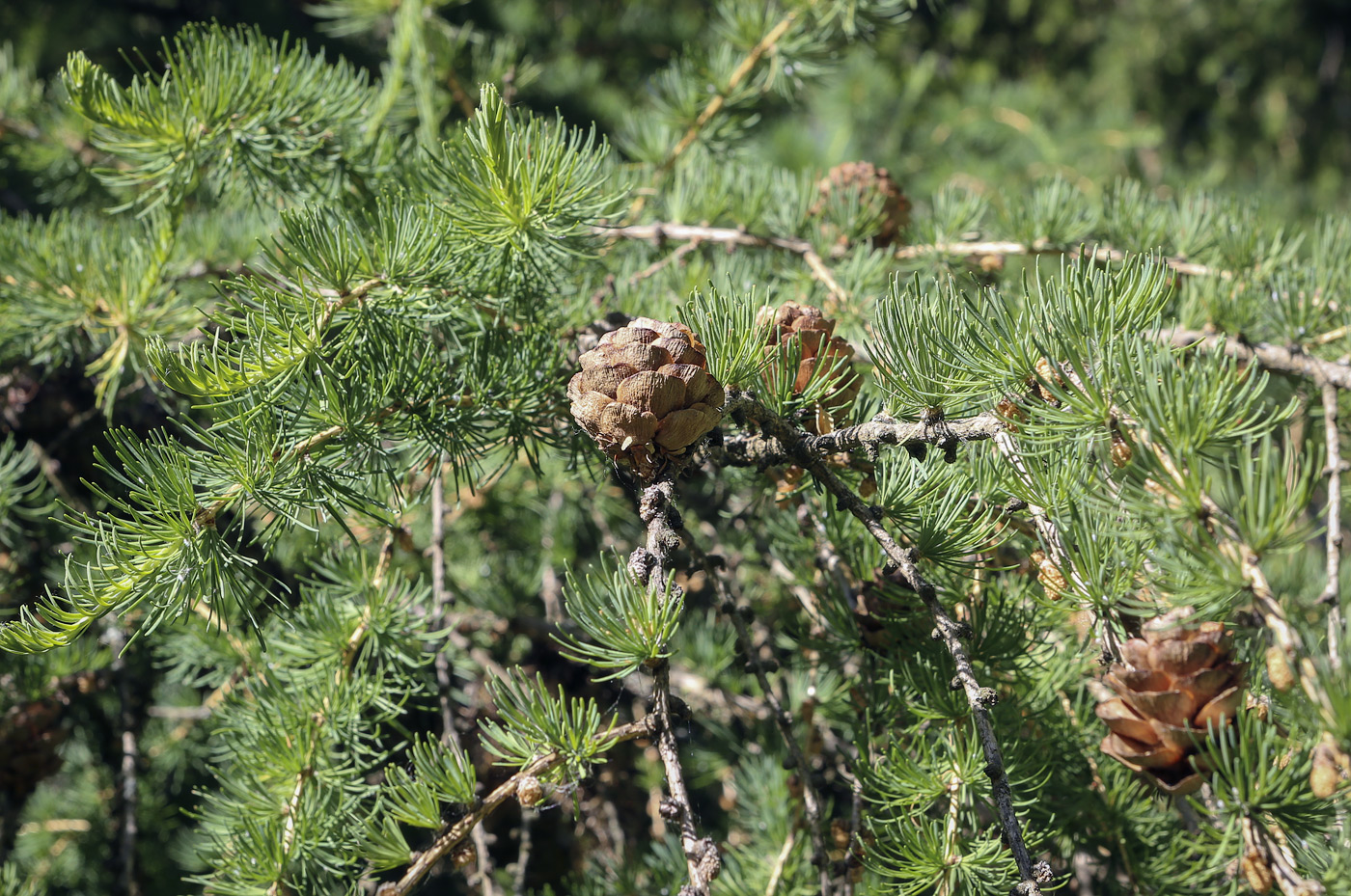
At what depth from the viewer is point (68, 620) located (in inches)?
17.9

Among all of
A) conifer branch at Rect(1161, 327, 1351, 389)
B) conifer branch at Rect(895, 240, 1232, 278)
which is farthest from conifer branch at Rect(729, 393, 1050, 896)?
conifer branch at Rect(895, 240, 1232, 278)

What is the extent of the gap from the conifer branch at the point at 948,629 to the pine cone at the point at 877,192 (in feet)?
1.56

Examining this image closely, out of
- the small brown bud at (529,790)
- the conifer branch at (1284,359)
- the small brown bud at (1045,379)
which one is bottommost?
the small brown bud at (529,790)

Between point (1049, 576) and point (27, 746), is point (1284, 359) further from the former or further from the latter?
point (27, 746)

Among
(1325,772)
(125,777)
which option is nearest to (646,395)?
(1325,772)

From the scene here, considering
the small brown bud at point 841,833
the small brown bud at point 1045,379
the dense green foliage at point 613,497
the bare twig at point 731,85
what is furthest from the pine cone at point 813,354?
the bare twig at point 731,85

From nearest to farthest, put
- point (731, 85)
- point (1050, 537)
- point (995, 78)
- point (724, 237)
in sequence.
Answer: point (1050, 537) < point (724, 237) < point (731, 85) < point (995, 78)

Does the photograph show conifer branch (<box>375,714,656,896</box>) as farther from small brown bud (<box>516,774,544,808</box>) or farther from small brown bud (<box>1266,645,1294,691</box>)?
small brown bud (<box>1266,645,1294,691</box>)

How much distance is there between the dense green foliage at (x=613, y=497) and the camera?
0.45 metres

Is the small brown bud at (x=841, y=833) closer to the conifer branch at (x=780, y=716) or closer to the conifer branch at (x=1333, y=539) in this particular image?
the conifer branch at (x=780, y=716)

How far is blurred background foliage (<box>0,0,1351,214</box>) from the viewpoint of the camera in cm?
165

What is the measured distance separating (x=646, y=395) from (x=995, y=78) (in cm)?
268

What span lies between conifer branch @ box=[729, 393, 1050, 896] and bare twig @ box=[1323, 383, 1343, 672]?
16 centimetres

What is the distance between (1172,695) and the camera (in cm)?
42
